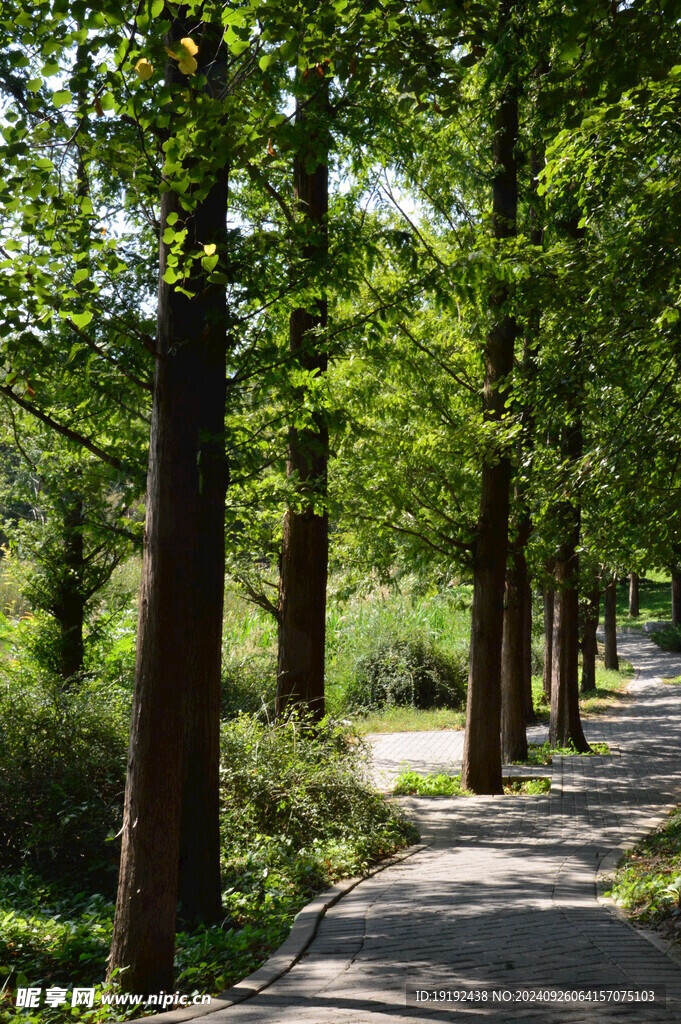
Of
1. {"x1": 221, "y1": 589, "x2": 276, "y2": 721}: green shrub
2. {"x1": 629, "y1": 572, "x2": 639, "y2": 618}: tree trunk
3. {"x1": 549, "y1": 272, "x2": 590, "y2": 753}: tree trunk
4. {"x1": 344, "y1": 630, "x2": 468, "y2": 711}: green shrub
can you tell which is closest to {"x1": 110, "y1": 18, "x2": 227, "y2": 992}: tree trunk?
{"x1": 221, "y1": 589, "x2": 276, "y2": 721}: green shrub

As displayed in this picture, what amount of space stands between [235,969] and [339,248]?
17.1 feet

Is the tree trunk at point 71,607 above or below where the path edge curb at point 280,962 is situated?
above

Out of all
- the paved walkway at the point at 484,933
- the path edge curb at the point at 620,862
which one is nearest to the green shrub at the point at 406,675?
the path edge curb at the point at 620,862

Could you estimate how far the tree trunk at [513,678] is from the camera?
49.9 ft

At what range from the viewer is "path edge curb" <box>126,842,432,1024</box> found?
452cm

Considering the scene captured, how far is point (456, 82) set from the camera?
499 centimetres

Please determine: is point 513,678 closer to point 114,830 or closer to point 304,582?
point 304,582

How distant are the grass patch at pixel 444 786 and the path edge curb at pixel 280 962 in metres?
4.59

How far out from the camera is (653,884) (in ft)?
21.7

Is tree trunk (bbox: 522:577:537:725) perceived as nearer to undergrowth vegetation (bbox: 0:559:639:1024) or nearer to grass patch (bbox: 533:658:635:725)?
grass patch (bbox: 533:658:635:725)

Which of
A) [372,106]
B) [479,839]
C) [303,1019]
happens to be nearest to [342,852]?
[479,839]

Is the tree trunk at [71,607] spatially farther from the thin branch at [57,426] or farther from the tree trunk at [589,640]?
the tree trunk at [589,640]

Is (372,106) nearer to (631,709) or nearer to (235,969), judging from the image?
(235,969)

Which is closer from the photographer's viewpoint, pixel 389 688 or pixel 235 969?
pixel 235 969
